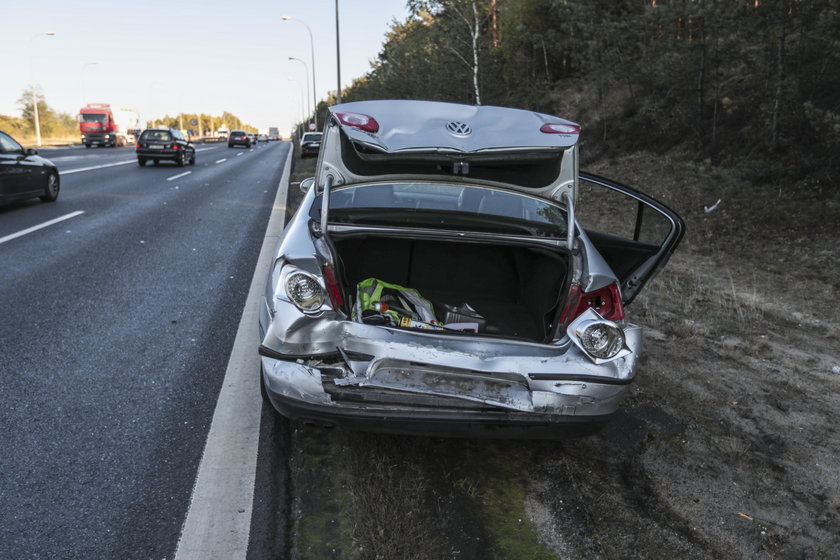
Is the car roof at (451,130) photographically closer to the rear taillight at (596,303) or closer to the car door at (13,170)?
the rear taillight at (596,303)

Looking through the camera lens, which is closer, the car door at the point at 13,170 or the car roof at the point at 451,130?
the car roof at the point at 451,130

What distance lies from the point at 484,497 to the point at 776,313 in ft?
14.1

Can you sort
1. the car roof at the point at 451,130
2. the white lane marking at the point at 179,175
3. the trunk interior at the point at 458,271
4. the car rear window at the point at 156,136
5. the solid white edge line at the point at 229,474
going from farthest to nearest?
the car rear window at the point at 156,136, the white lane marking at the point at 179,175, the trunk interior at the point at 458,271, the car roof at the point at 451,130, the solid white edge line at the point at 229,474

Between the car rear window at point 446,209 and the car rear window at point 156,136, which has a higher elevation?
the car rear window at point 156,136

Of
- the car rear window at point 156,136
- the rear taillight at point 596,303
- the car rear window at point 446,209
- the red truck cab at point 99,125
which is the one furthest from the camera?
the red truck cab at point 99,125

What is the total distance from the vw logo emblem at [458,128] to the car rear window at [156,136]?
78.0ft

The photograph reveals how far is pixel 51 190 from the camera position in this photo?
12.2 metres

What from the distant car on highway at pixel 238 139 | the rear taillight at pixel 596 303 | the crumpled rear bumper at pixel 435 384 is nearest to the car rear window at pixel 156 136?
the crumpled rear bumper at pixel 435 384

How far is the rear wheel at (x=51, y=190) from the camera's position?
1202 centimetres

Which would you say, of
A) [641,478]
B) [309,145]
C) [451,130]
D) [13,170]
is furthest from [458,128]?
[309,145]

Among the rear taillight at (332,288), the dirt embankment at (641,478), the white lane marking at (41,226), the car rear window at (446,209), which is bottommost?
the dirt embankment at (641,478)

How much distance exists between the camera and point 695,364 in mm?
4418

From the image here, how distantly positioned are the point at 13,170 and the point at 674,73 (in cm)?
1376

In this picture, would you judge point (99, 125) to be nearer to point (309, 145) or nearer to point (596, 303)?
point (309, 145)
